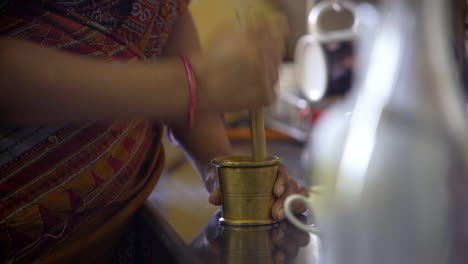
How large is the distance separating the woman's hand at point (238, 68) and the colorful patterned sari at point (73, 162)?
187 mm

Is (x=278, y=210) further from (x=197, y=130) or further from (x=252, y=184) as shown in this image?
(x=197, y=130)

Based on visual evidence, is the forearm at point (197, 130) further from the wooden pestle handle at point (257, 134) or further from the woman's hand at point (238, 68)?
the woman's hand at point (238, 68)

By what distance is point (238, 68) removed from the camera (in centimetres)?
46

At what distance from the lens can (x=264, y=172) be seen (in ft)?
1.90

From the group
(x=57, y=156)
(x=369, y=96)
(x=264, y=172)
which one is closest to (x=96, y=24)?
(x=57, y=156)

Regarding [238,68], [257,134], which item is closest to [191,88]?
[238,68]

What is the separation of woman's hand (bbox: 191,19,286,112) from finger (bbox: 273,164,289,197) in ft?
0.48

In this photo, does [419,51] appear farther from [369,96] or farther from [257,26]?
[257,26]

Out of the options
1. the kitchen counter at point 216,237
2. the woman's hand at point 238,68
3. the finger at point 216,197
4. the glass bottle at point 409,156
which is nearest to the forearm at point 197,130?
the kitchen counter at point 216,237

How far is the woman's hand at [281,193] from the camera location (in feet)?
1.92

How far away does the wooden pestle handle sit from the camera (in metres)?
0.58

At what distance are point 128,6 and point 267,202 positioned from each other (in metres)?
0.30

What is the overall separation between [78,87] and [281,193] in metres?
0.28

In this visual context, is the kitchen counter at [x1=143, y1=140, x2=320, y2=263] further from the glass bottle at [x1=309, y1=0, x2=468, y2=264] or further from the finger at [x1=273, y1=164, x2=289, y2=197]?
the glass bottle at [x1=309, y1=0, x2=468, y2=264]
